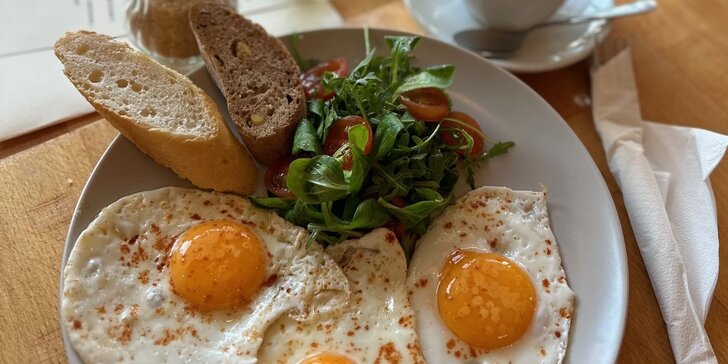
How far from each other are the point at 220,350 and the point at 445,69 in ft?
4.73

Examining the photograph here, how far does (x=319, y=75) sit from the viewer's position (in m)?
2.74

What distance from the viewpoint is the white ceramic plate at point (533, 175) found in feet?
7.12

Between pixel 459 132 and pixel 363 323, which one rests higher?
pixel 459 132

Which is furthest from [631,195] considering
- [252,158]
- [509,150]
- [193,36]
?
[193,36]

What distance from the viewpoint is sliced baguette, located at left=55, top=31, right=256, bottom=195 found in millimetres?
2266

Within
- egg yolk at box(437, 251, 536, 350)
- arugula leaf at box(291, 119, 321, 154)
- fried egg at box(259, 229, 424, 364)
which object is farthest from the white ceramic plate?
fried egg at box(259, 229, 424, 364)

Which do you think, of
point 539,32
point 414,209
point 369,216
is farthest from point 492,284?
point 539,32

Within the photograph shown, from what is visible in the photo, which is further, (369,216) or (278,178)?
(278,178)

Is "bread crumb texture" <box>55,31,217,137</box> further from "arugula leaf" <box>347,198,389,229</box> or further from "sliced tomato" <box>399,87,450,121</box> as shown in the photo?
"sliced tomato" <box>399,87,450,121</box>

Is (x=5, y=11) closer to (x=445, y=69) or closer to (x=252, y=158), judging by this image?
(x=252, y=158)

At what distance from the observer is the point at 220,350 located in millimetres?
2000

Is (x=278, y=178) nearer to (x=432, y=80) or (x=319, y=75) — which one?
(x=319, y=75)

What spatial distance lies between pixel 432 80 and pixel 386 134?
0.41 metres

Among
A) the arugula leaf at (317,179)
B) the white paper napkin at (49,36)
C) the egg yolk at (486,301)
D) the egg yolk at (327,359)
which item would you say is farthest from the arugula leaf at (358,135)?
the white paper napkin at (49,36)
